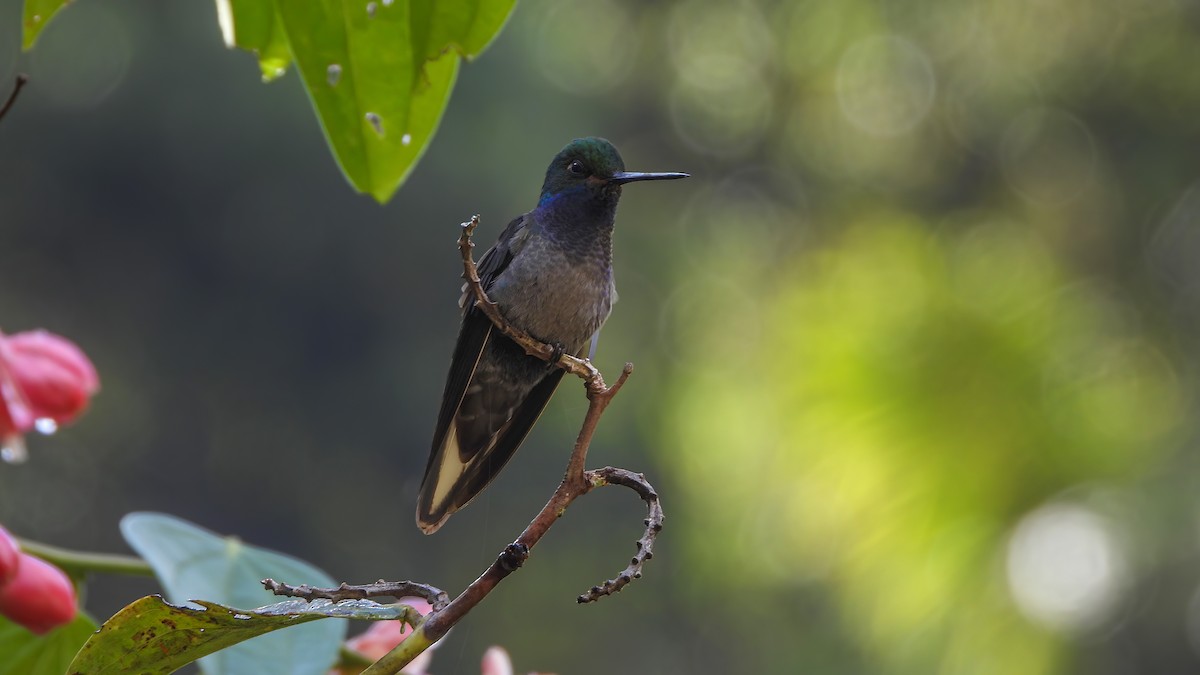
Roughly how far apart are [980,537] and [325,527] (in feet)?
23.4

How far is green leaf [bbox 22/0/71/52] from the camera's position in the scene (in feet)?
2.76

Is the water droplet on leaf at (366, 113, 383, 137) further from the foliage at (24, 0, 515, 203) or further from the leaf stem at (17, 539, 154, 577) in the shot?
the leaf stem at (17, 539, 154, 577)

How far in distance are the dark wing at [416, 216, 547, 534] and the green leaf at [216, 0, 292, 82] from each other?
44 centimetres

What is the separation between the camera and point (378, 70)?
859 millimetres

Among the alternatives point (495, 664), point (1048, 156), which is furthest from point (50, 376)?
point (1048, 156)

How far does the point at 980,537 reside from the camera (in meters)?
3.71

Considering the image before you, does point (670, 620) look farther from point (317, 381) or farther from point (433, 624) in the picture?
point (433, 624)

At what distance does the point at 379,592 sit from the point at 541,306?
919 millimetres

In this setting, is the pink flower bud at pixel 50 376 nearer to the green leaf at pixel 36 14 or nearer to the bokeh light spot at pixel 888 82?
the green leaf at pixel 36 14

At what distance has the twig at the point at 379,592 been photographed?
614mm

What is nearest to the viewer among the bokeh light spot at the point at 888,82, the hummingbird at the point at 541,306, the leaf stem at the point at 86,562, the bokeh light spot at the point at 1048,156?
the leaf stem at the point at 86,562

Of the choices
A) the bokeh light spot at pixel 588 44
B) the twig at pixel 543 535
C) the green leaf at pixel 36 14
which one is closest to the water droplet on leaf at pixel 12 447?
the green leaf at pixel 36 14

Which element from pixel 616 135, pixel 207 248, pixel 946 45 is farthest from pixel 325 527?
pixel 946 45

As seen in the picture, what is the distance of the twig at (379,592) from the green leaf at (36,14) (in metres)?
0.41
